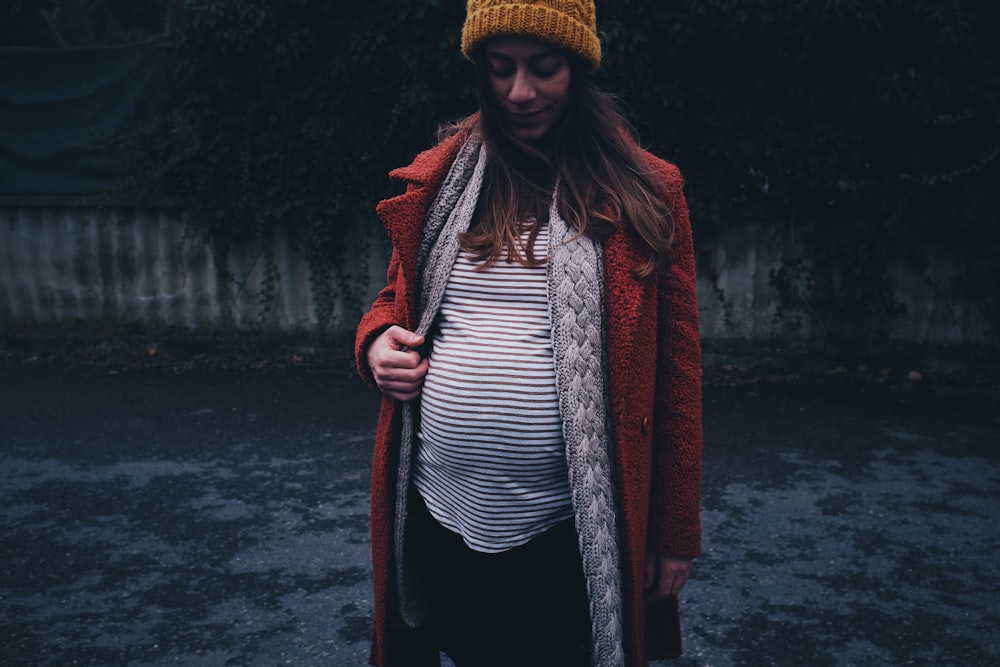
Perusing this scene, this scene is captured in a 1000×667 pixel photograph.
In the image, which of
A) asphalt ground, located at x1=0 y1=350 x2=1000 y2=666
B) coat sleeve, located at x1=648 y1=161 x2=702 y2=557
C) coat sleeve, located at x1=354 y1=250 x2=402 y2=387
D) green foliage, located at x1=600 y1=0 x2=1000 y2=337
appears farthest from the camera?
green foliage, located at x1=600 y1=0 x2=1000 y2=337

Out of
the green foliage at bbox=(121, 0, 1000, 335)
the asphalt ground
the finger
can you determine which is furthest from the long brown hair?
the green foliage at bbox=(121, 0, 1000, 335)

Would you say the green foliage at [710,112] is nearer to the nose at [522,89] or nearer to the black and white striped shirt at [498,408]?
the nose at [522,89]

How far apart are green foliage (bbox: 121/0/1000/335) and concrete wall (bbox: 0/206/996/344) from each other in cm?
19

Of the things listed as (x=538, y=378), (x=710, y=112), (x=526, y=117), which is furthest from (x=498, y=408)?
(x=710, y=112)

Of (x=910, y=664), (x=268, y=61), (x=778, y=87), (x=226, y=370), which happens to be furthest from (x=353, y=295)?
(x=910, y=664)

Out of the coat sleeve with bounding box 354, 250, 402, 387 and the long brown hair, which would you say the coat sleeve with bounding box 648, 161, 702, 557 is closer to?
the long brown hair

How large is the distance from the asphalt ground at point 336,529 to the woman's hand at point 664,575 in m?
1.27

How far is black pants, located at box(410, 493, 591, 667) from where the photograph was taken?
1.84 metres

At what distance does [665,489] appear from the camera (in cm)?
187

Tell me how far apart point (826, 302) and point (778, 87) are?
1.73m

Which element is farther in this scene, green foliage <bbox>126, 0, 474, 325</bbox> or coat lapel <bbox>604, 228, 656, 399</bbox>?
green foliage <bbox>126, 0, 474, 325</bbox>

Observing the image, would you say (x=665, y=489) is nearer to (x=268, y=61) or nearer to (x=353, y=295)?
(x=353, y=295)

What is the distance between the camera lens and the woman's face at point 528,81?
73.0 inches

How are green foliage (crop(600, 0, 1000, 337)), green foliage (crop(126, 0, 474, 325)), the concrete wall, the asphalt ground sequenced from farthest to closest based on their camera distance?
the concrete wall → green foliage (crop(126, 0, 474, 325)) → green foliage (crop(600, 0, 1000, 337)) → the asphalt ground
